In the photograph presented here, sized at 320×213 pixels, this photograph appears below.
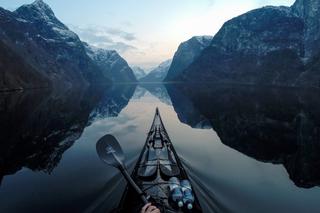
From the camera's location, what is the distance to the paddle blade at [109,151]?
17.2 meters

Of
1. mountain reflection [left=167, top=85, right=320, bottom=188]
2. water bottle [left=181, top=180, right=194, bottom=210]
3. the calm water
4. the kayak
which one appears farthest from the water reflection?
mountain reflection [left=167, top=85, right=320, bottom=188]

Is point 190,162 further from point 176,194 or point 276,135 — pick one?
point 276,135

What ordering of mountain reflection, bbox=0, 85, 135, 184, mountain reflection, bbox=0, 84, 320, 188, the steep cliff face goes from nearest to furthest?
mountain reflection, bbox=0, 85, 135, 184 < mountain reflection, bbox=0, 84, 320, 188 < the steep cliff face

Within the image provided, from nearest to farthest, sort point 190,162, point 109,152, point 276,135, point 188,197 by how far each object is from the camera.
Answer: point 188,197
point 109,152
point 190,162
point 276,135

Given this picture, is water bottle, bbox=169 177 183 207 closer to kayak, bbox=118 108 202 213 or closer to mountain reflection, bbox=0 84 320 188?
kayak, bbox=118 108 202 213

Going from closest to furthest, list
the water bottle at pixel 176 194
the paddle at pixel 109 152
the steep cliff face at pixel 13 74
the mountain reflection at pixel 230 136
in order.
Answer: the water bottle at pixel 176 194 → the paddle at pixel 109 152 → the mountain reflection at pixel 230 136 → the steep cliff face at pixel 13 74

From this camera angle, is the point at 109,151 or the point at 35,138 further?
the point at 35,138

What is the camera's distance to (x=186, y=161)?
3098 centimetres

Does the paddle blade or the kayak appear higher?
the paddle blade

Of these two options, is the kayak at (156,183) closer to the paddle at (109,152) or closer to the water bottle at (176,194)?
the water bottle at (176,194)

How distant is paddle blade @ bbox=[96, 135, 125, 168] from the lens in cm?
1720

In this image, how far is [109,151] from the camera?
17.8m

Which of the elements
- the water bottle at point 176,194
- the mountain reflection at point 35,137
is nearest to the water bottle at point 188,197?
the water bottle at point 176,194

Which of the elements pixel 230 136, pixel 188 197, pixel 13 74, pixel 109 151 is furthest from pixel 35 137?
pixel 13 74
